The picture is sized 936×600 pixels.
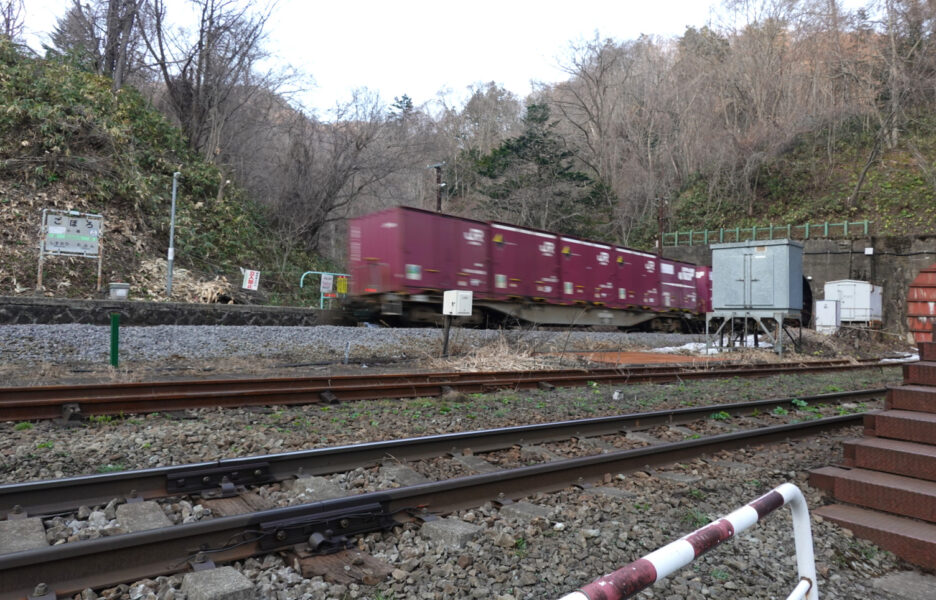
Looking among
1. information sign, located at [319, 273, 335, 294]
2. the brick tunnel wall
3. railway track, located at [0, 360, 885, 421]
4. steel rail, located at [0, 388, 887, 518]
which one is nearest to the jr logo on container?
railway track, located at [0, 360, 885, 421]

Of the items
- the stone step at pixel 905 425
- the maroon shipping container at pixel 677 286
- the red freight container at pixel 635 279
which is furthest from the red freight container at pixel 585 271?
the stone step at pixel 905 425

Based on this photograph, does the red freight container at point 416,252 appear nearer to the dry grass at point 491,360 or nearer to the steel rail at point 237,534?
the dry grass at point 491,360

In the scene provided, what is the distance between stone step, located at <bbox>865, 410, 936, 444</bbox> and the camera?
452 cm

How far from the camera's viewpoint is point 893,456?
451cm

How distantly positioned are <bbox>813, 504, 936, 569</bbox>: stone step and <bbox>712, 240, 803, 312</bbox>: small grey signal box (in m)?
13.3

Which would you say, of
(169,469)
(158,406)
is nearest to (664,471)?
(169,469)

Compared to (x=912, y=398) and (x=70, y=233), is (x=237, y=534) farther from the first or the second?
(x=70, y=233)

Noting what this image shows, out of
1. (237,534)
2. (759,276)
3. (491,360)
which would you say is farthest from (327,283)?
(237,534)

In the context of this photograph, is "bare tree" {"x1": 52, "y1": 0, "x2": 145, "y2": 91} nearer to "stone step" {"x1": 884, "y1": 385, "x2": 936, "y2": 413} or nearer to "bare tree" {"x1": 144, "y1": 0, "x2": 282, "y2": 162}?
"bare tree" {"x1": 144, "y1": 0, "x2": 282, "y2": 162}

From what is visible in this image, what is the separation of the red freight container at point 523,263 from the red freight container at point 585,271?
453mm

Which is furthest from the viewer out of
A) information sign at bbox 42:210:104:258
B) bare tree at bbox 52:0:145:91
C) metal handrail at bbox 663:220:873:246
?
metal handrail at bbox 663:220:873:246

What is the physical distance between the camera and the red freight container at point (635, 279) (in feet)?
76.5

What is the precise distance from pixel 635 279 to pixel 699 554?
23.2m

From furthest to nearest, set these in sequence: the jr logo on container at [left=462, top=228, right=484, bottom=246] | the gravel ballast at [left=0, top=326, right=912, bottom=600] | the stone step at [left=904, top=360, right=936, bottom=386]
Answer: the jr logo on container at [left=462, top=228, right=484, bottom=246]
the stone step at [left=904, top=360, right=936, bottom=386]
the gravel ballast at [left=0, top=326, right=912, bottom=600]
